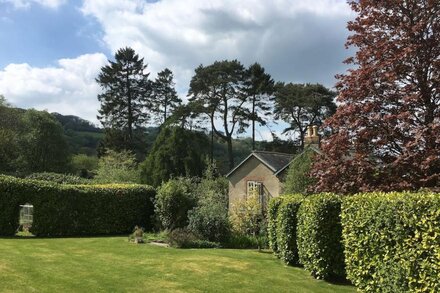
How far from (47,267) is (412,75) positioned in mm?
9823

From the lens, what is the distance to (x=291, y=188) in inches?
795

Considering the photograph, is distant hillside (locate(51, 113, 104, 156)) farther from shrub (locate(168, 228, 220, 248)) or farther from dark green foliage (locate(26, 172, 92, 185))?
shrub (locate(168, 228, 220, 248))

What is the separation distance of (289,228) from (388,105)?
4506 mm

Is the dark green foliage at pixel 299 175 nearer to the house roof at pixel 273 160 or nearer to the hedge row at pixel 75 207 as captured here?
the house roof at pixel 273 160

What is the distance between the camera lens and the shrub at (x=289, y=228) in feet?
39.7

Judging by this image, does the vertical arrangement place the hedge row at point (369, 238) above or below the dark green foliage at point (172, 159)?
below

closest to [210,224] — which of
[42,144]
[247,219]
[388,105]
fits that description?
[247,219]

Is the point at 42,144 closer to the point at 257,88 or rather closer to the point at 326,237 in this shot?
the point at 257,88

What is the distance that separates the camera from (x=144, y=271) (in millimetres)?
10680

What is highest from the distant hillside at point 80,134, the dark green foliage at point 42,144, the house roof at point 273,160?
the distant hillside at point 80,134

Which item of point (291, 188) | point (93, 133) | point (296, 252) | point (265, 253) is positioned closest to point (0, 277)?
point (296, 252)

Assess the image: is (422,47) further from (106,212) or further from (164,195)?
(106,212)

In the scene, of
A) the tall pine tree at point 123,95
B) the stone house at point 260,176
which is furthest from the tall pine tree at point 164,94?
the stone house at point 260,176

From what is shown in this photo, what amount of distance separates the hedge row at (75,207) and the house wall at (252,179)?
7.70 m
